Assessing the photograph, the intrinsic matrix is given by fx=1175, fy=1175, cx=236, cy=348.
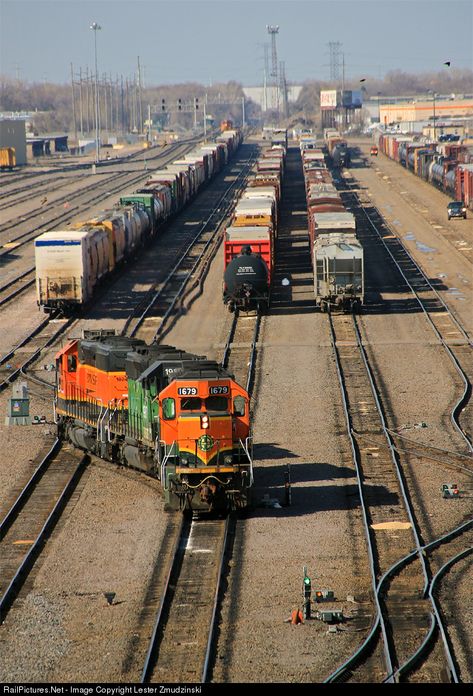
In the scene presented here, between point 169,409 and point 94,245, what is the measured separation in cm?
2897

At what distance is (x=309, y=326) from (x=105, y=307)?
9.86 m

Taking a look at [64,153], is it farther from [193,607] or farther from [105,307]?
[193,607]

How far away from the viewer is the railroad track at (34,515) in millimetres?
20272

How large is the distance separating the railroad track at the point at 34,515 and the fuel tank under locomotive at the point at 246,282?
729 inches

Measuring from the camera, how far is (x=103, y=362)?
26609 millimetres

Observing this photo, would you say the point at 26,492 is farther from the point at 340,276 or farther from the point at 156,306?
the point at 156,306

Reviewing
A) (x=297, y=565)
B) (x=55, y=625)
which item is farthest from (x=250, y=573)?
(x=55, y=625)

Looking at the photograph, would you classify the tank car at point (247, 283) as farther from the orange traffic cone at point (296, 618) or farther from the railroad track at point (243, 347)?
the orange traffic cone at point (296, 618)

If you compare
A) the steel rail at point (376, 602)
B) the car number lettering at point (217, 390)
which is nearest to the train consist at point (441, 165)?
the steel rail at point (376, 602)

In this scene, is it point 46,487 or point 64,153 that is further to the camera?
point 64,153

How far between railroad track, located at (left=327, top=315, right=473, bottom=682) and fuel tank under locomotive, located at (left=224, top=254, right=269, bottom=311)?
14.2 meters

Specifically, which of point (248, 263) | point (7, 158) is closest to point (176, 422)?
point (248, 263)

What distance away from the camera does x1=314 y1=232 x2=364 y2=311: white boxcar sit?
46.7 m

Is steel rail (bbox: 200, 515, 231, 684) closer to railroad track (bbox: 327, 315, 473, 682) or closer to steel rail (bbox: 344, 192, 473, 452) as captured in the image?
railroad track (bbox: 327, 315, 473, 682)
